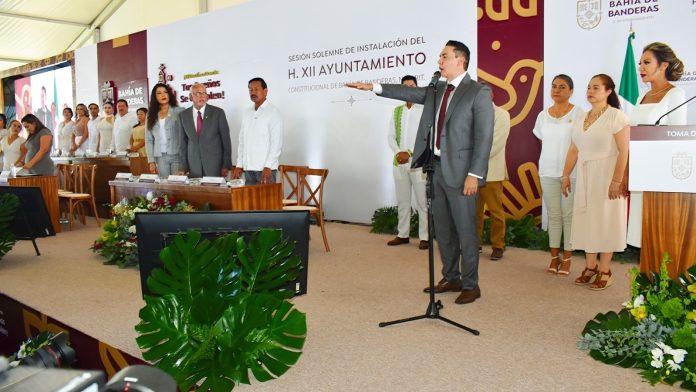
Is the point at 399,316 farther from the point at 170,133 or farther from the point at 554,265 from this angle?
the point at 170,133

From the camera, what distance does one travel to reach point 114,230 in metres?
5.43

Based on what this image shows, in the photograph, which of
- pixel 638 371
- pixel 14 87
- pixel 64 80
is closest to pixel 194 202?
pixel 638 371

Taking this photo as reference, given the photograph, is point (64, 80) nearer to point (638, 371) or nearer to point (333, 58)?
point (333, 58)

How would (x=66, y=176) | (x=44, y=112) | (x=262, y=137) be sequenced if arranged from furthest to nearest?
(x=44, y=112)
(x=66, y=176)
(x=262, y=137)

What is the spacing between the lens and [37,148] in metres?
7.25

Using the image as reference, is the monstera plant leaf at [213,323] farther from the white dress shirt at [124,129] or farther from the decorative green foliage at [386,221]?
the white dress shirt at [124,129]

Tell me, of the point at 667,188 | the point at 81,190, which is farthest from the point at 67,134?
the point at 667,188

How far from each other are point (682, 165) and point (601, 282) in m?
1.53

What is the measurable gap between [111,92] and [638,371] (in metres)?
11.0

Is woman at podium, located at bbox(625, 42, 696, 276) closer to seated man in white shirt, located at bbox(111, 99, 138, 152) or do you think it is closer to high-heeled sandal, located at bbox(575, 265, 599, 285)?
high-heeled sandal, located at bbox(575, 265, 599, 285)

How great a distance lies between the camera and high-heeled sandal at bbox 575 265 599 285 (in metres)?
4.21

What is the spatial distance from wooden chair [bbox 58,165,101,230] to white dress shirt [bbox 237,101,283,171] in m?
2.58

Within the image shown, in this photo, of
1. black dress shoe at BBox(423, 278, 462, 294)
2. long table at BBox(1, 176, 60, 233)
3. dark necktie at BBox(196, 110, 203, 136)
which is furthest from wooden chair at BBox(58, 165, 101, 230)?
black dress shoe at BBox(423, 278, 462, 294)

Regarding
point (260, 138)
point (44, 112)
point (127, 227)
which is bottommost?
point (127, 227)
